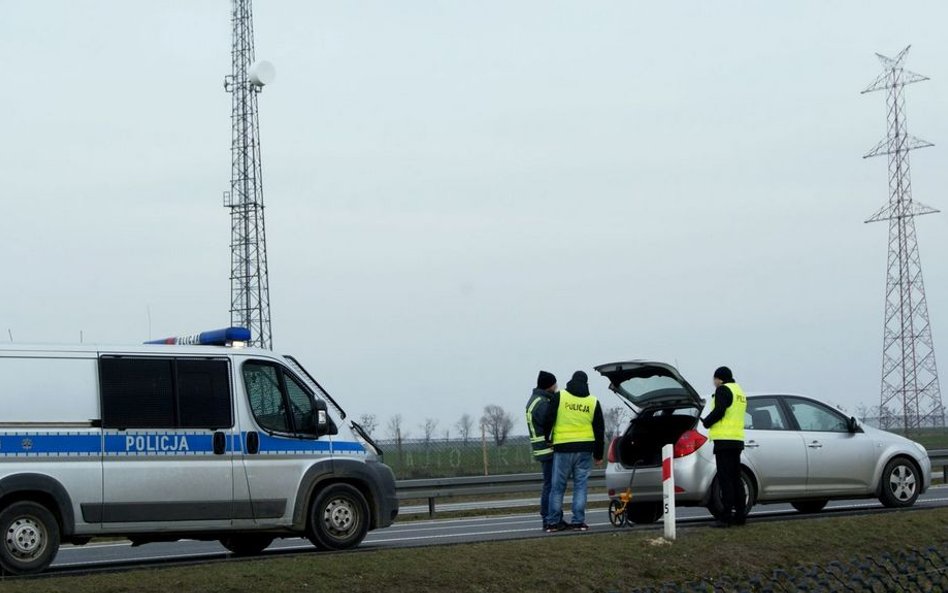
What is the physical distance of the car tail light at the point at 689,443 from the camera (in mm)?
15750

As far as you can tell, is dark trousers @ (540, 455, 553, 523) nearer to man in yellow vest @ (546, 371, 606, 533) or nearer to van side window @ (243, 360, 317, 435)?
man in yellow vest @ (546, 371, 606, 533)

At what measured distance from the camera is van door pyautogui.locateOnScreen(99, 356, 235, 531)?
42.0ft

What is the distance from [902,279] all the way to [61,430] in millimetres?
40234

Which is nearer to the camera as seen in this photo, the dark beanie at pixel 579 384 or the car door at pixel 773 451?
the dark beanie at pixel 579 384

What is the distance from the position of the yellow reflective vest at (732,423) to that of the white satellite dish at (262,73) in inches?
1247

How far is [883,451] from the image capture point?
17266 mm

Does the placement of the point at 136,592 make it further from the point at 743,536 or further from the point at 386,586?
the point at 743,536

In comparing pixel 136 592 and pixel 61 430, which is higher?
pixel 61 430

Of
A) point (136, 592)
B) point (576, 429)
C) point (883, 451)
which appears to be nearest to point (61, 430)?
point (136, 592)

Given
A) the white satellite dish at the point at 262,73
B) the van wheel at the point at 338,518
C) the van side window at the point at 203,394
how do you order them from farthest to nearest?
the white satellite dish at the point at 262,73
the van wheel at the point at 338,518
the van side window at the point at 203,394

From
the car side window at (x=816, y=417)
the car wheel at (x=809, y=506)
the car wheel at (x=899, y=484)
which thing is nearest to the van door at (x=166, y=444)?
the car side window at (x=816, y=417)

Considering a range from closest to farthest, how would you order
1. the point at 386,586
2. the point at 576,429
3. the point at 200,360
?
the point at 386,586 < the point at 200,360 < the point at 576,429

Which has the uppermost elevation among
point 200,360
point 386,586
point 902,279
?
point 902,279

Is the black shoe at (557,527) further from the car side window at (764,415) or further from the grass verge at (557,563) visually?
the car side window at (764,415)
